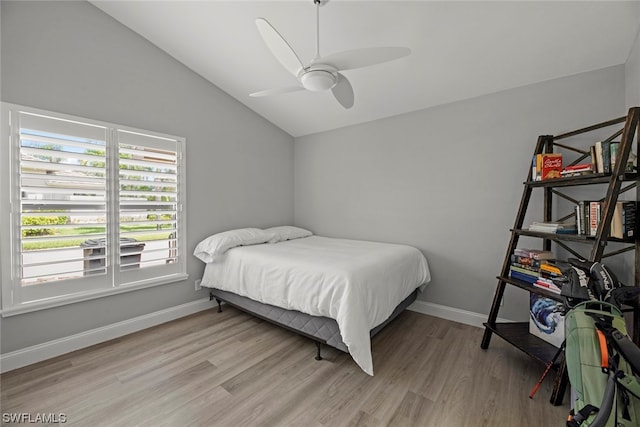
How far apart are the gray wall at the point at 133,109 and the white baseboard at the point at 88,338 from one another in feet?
0.16

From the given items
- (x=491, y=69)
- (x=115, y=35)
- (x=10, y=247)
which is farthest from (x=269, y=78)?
(x=10, y=247)

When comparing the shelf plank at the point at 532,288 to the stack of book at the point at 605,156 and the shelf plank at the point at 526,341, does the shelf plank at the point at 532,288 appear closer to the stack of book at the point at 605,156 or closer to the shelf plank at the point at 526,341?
the shelf plank at the point at 526,341

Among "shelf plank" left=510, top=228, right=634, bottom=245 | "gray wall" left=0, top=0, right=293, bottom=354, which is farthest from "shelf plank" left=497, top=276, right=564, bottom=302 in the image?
"gray wall" left=0, top=0, right=293, bottom=354

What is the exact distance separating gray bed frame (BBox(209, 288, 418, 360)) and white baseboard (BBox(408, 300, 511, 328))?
0.26m

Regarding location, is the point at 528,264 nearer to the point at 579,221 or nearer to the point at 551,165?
the point at 579,221

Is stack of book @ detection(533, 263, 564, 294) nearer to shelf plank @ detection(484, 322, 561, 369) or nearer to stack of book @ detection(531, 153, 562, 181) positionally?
shelf plank @ detection(484, 322, 561, 369)

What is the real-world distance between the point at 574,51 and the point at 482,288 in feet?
6.94

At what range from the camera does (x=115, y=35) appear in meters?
2.46

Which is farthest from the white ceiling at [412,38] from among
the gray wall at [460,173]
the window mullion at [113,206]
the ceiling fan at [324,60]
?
the window mullion at [113,206]

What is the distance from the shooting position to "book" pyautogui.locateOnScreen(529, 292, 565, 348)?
1.92m

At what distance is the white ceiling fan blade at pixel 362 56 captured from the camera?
1528 mm

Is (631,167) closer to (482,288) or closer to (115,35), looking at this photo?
(482,288)

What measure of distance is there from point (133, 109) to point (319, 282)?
2.44 metres

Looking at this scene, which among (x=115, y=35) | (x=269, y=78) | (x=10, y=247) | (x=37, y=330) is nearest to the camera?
(x=10, y=247)
